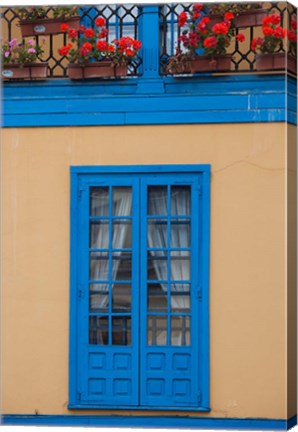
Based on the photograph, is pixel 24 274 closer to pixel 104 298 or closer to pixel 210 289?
pixel 104 298

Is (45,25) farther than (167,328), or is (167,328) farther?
(45,25)

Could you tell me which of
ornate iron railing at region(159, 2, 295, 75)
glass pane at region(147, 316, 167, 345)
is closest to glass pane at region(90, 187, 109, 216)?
glass pane at region(147, 316, 167, 345)

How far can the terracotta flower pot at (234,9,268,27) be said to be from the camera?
7.84 m

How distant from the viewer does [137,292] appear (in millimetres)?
8031

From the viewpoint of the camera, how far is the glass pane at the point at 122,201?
809 centimetres

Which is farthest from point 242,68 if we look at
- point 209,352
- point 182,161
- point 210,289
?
point 209,352

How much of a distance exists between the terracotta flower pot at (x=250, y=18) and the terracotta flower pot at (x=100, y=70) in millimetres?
985

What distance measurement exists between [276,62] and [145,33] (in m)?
1.09

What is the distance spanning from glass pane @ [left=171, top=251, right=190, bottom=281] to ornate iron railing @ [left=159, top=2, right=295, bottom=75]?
4.85 feet

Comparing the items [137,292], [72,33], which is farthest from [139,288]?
[72,33]

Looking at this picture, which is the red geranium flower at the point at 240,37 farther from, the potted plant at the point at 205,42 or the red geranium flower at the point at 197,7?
the red geranium flower at the point at 197,7

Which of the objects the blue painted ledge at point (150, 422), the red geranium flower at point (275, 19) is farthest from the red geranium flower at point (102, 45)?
the blue painted ledge at point (150, 422)

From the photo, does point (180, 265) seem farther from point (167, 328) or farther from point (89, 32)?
point (89, 32)

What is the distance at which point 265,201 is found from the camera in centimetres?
784
